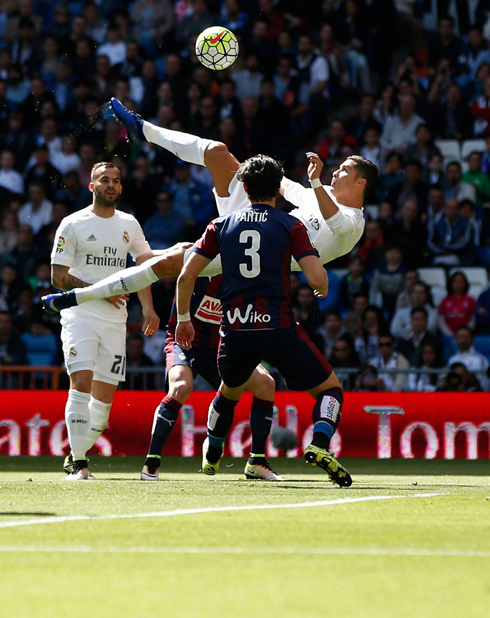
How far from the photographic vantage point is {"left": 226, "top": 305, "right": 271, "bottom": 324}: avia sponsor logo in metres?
7.47

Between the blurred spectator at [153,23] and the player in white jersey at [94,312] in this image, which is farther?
the blurred spectator at [153,23]

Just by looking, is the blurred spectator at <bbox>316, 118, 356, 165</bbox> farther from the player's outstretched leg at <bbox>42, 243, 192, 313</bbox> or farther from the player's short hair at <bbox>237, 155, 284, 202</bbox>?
the player's short hair at <bbox>237, 155, 284, 202</bbox>

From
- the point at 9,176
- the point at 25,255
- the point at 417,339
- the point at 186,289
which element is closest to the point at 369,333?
the point at 417,339

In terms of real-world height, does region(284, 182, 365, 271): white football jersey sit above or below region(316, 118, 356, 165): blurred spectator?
below

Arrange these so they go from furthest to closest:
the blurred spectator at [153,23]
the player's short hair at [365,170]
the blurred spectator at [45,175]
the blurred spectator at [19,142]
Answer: the blurred spectator at [153,23]
the blurred spectator at [19,142]
the blurred spectator at [45,175]
the player's short hair at [365,170]

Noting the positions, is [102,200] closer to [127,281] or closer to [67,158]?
[127,281]

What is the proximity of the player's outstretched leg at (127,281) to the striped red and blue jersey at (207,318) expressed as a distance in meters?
0.65

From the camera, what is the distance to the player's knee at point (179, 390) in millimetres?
8883

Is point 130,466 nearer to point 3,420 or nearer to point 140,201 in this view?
point 3,420

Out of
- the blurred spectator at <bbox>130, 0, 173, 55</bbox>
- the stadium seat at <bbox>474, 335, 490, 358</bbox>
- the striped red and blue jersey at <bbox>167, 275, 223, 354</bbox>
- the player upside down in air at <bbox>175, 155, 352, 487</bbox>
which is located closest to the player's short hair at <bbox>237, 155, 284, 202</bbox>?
the player upside down in air at <bbox>175, 155, 352, 487</bbox>

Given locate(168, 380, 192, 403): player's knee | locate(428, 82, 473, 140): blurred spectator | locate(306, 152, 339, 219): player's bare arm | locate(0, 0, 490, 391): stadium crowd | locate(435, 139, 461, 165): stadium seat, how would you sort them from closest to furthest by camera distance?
locate(306, 152, 339, 219): player's bare arm < locate(168, 380, 192, 403): player's knee < locate(0, 0, 490, 391): stadium crowd < locate(428, 82, 473, 140): blurred spectator < locate(435, 139, 461, 165): stadium seat

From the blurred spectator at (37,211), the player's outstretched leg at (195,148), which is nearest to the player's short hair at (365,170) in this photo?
the player's outstretched leg at (195,148)

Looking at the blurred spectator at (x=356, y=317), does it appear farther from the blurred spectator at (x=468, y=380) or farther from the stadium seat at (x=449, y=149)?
the stadium seat at (x=449, y=149)

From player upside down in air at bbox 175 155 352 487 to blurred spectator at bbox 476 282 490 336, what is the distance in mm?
7029
